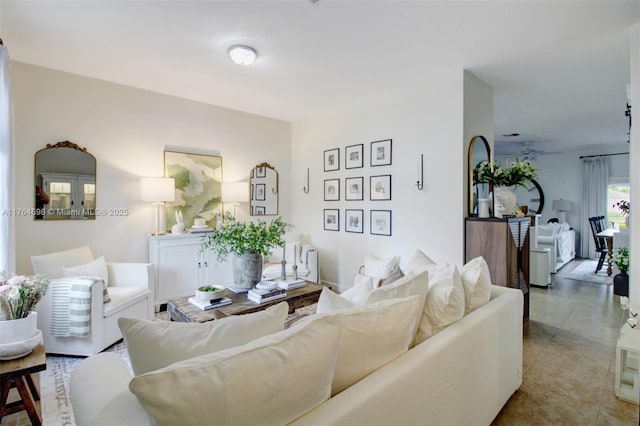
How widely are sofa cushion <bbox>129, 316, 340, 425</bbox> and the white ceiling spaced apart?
2179 mm

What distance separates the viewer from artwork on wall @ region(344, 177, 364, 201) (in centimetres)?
431

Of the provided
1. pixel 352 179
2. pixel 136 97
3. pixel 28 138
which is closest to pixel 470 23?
pixel 352 179

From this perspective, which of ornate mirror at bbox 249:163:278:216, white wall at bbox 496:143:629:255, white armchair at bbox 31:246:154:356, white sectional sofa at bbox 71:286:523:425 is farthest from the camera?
white wall at bbox 496:143:629:255

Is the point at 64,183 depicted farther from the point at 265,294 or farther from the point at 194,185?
the point at 265,294

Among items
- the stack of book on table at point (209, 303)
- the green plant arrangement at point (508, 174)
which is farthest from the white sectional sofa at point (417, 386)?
the green plant arrangement at point (508, 174)

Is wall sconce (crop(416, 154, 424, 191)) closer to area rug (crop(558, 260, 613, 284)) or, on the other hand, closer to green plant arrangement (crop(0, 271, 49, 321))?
green plant arrangement (crop(0, 271, 49, 321))

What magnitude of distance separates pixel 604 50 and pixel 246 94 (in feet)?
12.0

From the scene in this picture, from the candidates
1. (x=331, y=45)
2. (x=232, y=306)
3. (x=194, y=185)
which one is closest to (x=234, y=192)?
(x=194, y=185)

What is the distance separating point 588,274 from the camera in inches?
218

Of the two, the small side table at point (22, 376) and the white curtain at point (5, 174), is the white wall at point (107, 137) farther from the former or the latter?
the small side table at point (22, 376)

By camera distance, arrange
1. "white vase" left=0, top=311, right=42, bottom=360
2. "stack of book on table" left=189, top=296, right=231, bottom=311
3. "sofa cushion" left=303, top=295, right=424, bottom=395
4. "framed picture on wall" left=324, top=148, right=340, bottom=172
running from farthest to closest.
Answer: "framed picture on wall" left=324, top=148, right=340, bottom=172
"stack of book on table" left=189, top=296, right=231, bottom=311
"white vase" left=0, top=311, right=42, bottom=360
"sofa cushion" left=303, top=295, right=424, bottom=395

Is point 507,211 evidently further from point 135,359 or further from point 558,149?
point 558,149

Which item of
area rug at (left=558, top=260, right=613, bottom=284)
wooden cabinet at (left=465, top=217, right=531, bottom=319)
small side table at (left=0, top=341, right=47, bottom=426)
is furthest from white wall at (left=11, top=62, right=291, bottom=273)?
area rug at (left=558, top=260, right=613, bottom=284)

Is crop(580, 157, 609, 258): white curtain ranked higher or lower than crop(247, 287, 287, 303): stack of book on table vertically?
higher
